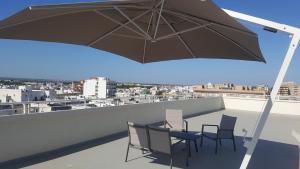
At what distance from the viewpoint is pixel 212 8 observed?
3.30 metres

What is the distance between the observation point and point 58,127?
580 centimetres

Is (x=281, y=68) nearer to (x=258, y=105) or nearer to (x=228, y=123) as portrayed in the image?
(x=228, y=123)

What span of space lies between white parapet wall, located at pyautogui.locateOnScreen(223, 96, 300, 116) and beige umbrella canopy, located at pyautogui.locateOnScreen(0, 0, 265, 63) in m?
9.67

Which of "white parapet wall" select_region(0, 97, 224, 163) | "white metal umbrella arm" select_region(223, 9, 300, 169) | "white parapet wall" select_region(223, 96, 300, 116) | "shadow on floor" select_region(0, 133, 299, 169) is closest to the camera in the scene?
"white metal umbrella arm" select_region(223, 9, 300, 169)

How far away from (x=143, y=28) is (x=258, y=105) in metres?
11.8

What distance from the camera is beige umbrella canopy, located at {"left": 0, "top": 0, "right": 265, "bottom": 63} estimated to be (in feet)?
10.6

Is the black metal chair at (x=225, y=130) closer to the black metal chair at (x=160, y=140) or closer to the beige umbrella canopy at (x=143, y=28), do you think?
the beige umbrella canopy at (x=143, y=28)

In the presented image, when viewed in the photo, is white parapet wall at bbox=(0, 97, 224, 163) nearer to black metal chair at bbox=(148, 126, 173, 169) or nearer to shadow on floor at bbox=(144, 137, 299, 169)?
shadow on floor at bbox=(144, 137, 299, 169)

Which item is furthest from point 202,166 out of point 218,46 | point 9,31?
point 9,31

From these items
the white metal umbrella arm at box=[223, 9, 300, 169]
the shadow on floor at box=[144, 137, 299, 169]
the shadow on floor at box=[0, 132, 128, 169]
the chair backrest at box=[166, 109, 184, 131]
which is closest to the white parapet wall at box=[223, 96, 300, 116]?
the shadow on floor at box=[144, 137, 299, 169]

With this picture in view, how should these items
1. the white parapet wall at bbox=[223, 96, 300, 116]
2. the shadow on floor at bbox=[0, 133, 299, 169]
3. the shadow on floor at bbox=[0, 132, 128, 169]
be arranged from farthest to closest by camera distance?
the white parapet wall at bbox=[223, 96, 300, 116], the shadow on floor at bbox=[0, 133, 299, 169], the shadow on floor at bbox=[0, 132, 128, 169]

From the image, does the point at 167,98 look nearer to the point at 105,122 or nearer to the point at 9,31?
the point at 105,122

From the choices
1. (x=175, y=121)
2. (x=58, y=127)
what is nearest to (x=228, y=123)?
(x=175, y=121)

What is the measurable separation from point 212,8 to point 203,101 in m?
10.7
